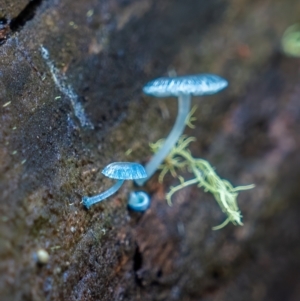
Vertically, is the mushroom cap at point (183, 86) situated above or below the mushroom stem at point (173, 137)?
above

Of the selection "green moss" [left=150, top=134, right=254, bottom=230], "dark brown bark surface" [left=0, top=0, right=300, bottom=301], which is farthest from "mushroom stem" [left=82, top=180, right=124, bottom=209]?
"green moss" [left=150, top=134, right=254, bottom=230]

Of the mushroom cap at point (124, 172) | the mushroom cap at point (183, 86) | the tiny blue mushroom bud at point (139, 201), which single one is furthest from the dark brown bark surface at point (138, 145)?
the mushroom cap at point (183, 86)

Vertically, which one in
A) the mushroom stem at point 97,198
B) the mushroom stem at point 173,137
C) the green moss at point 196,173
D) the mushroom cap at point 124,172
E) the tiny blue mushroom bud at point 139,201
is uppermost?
the mushroom cap at point 124,172

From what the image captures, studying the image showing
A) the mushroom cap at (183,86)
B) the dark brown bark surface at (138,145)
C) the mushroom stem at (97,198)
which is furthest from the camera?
the mushroom cap at (183,86)

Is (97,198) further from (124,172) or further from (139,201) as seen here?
(139,201)

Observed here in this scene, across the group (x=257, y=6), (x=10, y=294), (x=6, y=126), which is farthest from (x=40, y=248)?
(x=257, y=6)

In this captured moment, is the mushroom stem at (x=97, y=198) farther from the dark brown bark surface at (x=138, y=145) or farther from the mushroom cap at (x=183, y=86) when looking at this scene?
the mushroom cap at (x=183, y=86)

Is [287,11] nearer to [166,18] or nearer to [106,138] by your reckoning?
[166,18]

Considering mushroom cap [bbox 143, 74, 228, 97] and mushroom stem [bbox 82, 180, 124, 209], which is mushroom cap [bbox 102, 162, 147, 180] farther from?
mushroom cap [bbox 143, 74, 228, 97]

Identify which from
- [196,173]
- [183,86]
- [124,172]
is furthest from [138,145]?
[124,172]
